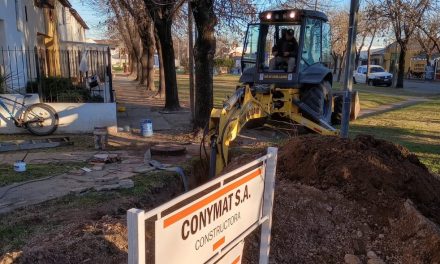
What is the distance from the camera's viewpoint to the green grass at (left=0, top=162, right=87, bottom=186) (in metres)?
6.92

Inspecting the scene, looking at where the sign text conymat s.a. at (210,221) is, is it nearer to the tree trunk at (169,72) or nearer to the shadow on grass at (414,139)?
the shadow on grass at (414,139)

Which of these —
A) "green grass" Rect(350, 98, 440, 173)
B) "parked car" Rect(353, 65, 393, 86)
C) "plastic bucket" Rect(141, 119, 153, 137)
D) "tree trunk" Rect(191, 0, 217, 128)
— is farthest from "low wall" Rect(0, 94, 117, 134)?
"parked car" Rect(353, 65, 393, 86)

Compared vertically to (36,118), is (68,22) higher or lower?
higher

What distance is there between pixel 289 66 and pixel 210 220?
7.97 metres

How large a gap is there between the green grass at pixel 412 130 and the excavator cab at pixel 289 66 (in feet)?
6.18

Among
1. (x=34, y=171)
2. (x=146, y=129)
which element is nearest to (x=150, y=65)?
(x=146, y=129)

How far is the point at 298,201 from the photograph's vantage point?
511 cm

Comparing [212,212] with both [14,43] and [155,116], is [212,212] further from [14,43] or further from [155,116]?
[14,43]

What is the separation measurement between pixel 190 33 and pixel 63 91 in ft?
13.9

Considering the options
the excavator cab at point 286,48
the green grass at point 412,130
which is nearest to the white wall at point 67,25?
the excavator cab at point 286,48

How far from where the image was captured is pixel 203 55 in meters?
10.4

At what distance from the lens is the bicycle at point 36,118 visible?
36.0 ft

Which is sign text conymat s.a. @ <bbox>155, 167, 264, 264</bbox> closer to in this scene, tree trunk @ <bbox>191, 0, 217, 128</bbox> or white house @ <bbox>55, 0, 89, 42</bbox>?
tree trunk @ <bbox>191, 0, 217, 128</bbox>

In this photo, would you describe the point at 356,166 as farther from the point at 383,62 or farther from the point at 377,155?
the point at 383,62
